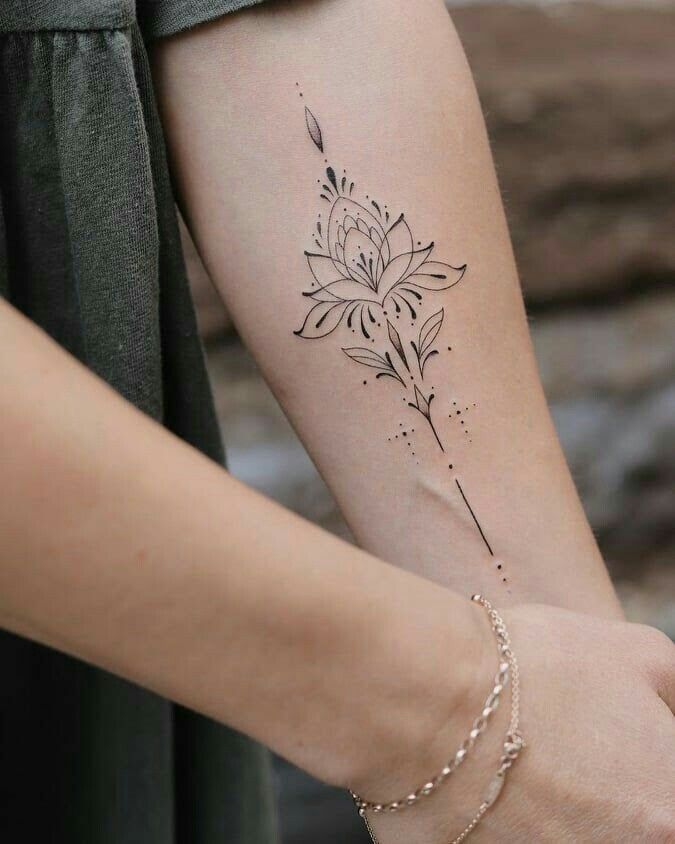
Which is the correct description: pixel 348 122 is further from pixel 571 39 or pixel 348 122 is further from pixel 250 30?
pixel 571 39

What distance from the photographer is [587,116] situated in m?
1.39

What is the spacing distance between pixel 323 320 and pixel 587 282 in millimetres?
902

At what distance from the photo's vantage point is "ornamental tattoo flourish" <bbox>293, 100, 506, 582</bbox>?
0.70m

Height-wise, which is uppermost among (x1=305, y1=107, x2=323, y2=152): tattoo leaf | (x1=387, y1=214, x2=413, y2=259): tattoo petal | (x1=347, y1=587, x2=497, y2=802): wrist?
(x1=305, y1=107, x2=323, y2=152): tattoo leaf

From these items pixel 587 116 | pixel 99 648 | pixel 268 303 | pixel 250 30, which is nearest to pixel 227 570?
pixel 99 648

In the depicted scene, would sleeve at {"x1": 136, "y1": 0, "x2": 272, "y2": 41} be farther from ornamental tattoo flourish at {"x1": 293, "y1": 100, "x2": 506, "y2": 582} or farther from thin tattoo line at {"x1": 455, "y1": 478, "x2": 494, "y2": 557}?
thin tattoo line at {"x1": 455, "y1": 478, "x2": 494, "y2": 557}

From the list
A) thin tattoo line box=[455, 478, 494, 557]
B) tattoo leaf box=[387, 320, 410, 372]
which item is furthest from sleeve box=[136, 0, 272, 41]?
thin tattoo line box=[455, 478, 494, 557]

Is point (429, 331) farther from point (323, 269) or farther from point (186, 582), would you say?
point (186, 582)

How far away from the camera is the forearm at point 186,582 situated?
0.43m

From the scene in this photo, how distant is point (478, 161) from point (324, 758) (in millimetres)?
459

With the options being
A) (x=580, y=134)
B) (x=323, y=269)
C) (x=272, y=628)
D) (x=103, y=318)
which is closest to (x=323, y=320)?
(x=323, y=269)

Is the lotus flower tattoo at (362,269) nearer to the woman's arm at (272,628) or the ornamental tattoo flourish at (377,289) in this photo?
the ornamental tattoo flourish at (377,289)

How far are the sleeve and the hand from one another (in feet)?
1.48

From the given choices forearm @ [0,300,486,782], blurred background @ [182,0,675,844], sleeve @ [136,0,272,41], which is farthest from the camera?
blurred background @ [182,0,675,844]
